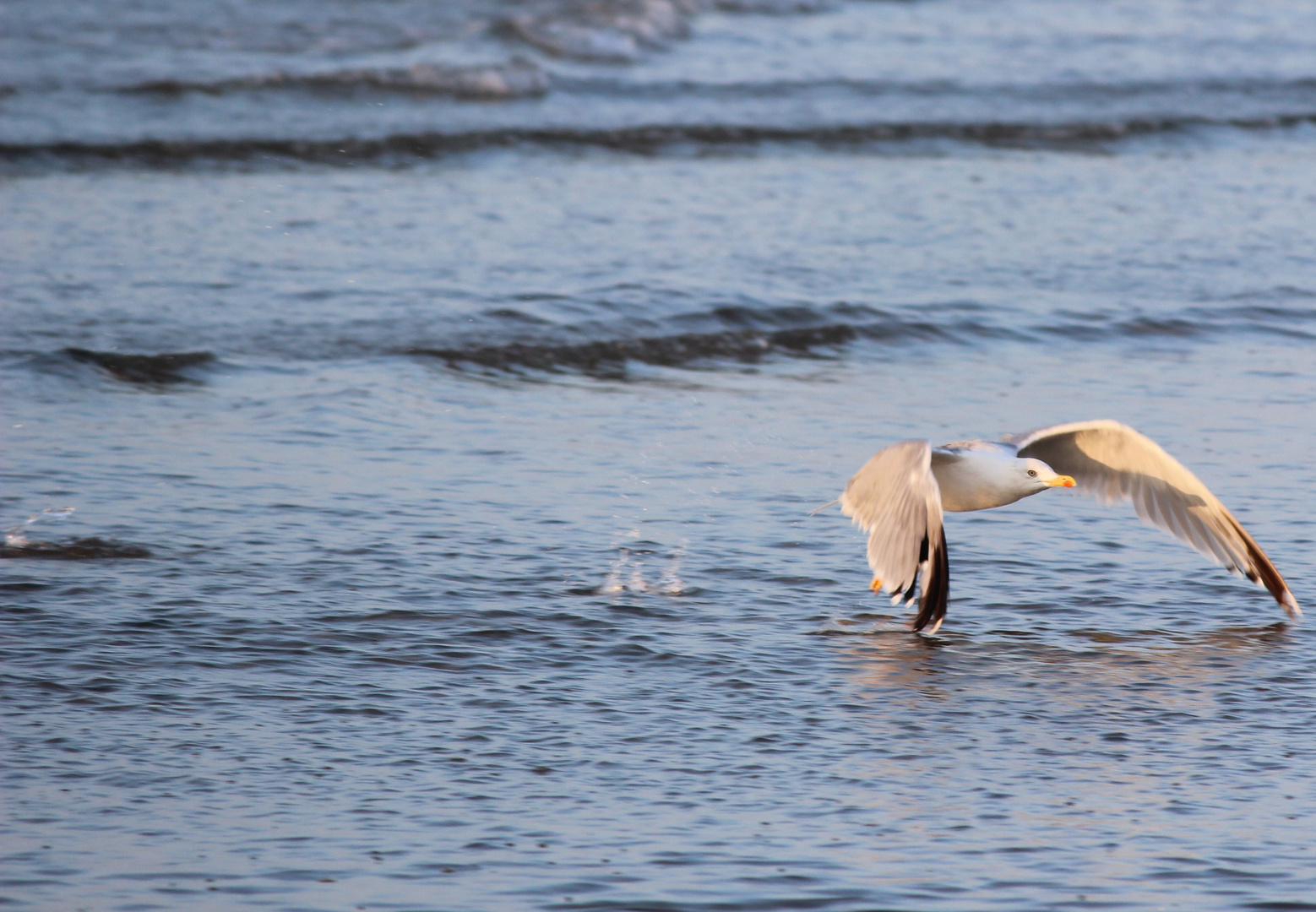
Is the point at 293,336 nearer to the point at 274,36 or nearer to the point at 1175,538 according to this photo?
the point at 1175,538

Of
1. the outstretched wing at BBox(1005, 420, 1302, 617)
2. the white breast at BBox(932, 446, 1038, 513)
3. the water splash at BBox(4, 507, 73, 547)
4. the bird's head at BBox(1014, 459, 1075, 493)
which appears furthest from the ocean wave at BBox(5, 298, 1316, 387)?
the bird's head at BBox(1014, 459, 1075, 493)

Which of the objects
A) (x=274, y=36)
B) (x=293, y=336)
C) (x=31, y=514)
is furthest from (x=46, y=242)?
(x=274, y=36)

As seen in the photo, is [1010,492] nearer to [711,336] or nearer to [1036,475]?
[1036,475]

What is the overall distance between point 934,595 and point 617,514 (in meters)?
1.50

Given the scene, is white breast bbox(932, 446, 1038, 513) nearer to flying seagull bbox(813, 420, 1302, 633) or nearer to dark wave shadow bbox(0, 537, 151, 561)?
flying seagull bbox(813, 420, 1302, 633)

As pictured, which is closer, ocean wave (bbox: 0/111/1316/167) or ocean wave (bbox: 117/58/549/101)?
ocean wave (bbox: 0/111/1316/167)

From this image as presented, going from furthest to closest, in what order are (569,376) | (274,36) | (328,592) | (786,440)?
(274,36) < (569,376) < (786,440) < (328,592)

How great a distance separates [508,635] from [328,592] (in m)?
0.61

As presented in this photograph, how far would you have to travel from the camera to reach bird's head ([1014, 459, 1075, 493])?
568cm

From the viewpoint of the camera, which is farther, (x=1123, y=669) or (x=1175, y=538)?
(x=1175, y=538)

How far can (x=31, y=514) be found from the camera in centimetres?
604

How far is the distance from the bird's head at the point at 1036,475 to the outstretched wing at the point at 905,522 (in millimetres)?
331

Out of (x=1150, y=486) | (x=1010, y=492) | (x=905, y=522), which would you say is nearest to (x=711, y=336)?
(x=1150, y=486)

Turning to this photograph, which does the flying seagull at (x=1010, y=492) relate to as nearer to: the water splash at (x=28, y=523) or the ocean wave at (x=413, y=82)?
the water splash at (x=28, y=523)
